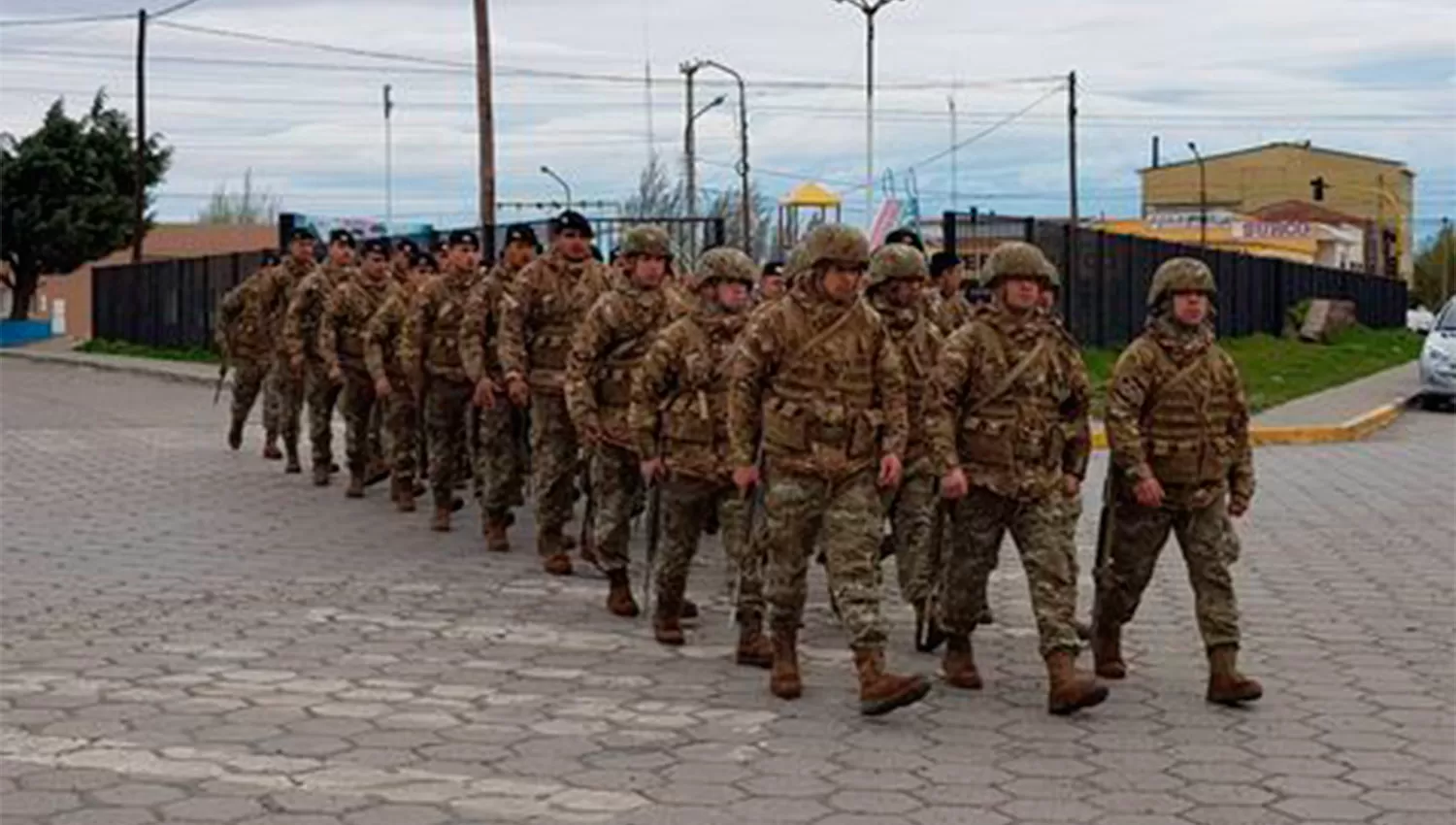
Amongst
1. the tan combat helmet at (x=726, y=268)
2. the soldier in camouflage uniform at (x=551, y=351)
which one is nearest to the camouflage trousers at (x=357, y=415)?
the soldier in camouflage uniform at (x=551, y=351)

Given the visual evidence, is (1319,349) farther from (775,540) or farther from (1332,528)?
(775,540)

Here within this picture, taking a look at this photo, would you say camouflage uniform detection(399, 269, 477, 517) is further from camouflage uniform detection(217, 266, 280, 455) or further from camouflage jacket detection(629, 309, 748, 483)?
camouflage uniform detection(217, 266, 280, 455)

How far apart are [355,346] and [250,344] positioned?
3.90m

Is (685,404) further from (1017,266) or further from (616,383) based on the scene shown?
(1017,266)

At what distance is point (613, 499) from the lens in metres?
10.2

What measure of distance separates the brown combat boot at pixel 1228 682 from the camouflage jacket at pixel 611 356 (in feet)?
10.7

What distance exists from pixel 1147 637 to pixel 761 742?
9.70 ft

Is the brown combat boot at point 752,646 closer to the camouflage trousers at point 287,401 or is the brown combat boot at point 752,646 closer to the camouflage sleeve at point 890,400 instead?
the camouflage sleeve at point 890,400

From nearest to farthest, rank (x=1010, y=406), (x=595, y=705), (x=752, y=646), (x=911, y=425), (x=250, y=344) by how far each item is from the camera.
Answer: (x=595, y=705) → (x=1010, y=406) → (x=752, y=646) → (x=911, y=425) → (x=250, y=344)

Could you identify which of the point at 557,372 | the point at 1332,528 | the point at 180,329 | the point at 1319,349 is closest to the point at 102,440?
the point at 557,372

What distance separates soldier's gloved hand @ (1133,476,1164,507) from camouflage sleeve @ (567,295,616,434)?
3.11 m

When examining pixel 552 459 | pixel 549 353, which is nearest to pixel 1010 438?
pixel 552 459

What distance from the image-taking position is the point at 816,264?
7.84m

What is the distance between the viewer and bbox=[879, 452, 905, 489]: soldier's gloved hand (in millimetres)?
7734
